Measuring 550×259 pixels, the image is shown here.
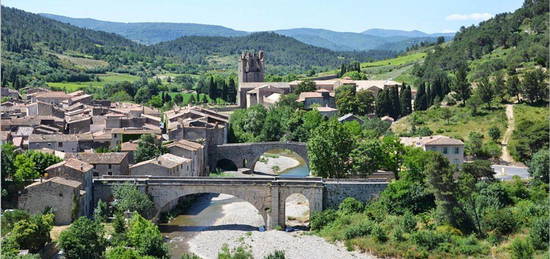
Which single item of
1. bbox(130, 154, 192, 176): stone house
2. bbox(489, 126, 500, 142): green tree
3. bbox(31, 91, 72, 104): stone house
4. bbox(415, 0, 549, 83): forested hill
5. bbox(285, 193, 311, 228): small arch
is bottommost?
bbox(285, 193, 311, 228): small arch

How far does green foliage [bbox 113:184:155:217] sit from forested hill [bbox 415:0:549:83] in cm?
5082

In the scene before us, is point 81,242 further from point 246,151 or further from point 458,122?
point 458,122

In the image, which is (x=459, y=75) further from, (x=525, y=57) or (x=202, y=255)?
(x=202, y=255)

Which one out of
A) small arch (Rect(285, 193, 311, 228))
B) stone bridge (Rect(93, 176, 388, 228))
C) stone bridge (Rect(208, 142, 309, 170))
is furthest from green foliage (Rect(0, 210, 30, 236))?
stone bridge (Rect(208, 142, 309, 170))

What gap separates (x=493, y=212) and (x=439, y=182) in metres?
3.53

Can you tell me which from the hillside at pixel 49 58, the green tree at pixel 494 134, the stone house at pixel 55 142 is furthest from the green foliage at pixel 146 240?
the hillside at pixel 49 58

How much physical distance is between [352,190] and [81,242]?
17.7m

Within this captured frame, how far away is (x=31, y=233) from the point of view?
33.2 meters

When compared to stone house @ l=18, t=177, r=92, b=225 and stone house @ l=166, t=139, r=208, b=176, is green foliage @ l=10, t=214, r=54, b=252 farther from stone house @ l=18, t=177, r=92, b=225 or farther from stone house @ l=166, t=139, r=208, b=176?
stone house @ l=166, t=139, r=208, b=176

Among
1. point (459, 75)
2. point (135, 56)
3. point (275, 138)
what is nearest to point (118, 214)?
point (275, 138)

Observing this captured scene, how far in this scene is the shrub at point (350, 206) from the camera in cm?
4300

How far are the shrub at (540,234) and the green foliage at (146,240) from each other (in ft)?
61.3

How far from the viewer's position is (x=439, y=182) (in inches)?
1572

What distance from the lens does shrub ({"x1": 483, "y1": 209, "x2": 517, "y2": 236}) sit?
127 ft
